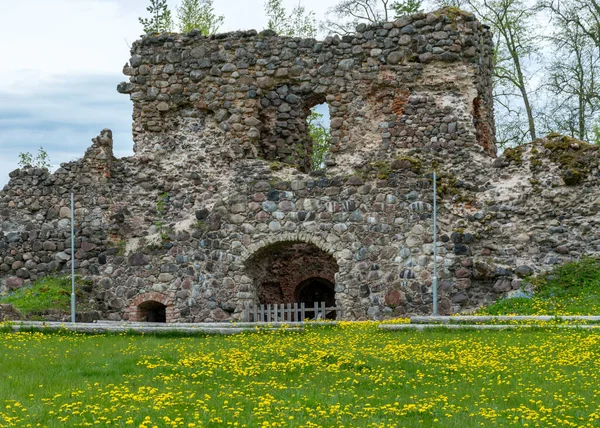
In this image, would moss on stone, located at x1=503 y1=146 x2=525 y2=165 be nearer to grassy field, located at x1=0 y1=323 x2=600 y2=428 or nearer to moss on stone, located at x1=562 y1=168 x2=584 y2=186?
moss on stone, located at x1=562 y1=168 x2=584 y2=186

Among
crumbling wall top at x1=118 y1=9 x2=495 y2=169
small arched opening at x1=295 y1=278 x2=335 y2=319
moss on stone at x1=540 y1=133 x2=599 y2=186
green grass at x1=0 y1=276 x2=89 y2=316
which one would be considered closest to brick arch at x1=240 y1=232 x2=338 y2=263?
crumbling wall top at x1=118 y1=9 x2=495 y2=169

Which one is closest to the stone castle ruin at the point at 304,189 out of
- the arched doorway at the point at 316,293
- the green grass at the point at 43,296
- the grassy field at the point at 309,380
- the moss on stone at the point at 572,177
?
the moss on stone at the point at 572,177

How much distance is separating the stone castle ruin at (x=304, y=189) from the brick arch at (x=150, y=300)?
4cm

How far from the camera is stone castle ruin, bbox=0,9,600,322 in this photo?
17266 millimetres

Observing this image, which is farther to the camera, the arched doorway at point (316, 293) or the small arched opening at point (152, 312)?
the arched doorway at point (316, 293)

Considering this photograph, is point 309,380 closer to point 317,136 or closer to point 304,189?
point 304,189

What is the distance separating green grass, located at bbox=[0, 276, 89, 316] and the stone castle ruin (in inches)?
17.8

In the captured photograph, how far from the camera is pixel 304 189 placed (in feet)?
60.6

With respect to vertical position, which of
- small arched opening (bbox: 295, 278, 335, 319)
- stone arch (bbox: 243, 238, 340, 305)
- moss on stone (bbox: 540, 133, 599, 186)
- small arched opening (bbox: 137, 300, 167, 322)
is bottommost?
→ small arched opening (bbox: 137, 300, 167, 322)

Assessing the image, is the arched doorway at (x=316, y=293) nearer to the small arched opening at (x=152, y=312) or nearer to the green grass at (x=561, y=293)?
the small arched opening at (x=152, y=312)

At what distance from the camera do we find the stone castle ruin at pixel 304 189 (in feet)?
56.6

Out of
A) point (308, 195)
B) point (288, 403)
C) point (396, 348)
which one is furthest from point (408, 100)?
point (288, 403)

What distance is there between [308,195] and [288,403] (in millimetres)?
10189

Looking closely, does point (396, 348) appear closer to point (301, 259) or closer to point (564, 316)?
point (564, 316)
